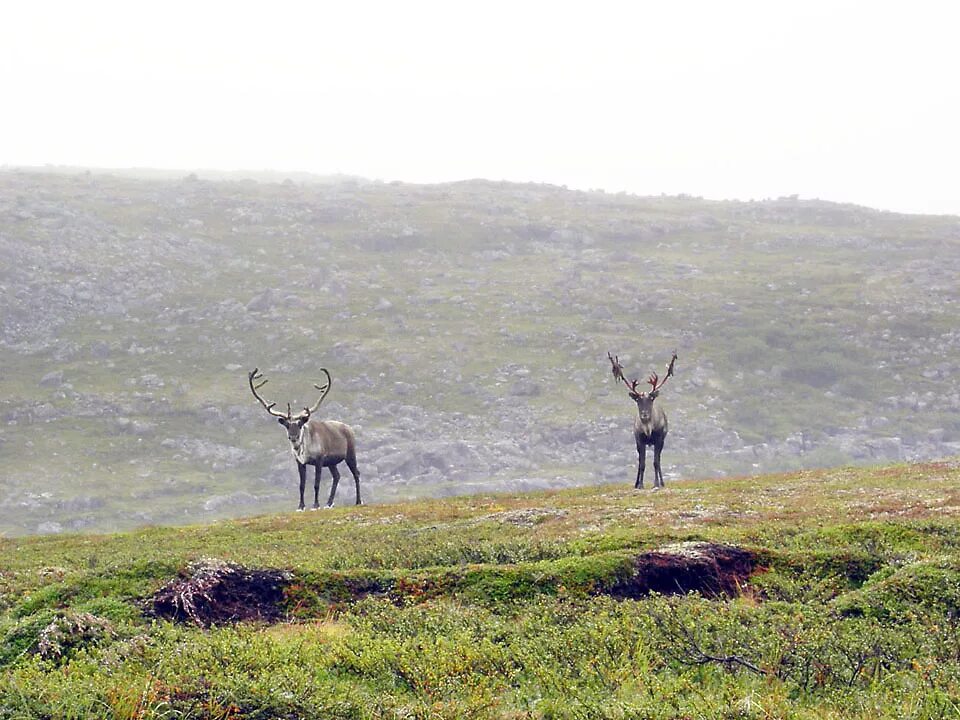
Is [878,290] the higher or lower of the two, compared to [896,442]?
higher

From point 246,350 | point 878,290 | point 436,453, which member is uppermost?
point 878,290

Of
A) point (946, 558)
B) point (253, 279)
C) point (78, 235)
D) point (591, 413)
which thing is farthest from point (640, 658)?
point (78, 235)

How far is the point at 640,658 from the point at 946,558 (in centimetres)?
706

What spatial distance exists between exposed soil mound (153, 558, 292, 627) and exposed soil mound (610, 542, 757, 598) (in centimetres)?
585

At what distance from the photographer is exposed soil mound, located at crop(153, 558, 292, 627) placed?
1692cm

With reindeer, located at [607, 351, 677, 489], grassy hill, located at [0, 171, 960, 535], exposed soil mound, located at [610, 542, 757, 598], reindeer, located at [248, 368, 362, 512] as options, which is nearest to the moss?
exposed soil mound, located at [610, 542, 757, 598]

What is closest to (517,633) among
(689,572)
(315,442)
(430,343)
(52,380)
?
(689,572)

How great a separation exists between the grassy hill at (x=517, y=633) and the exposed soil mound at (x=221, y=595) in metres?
0.08

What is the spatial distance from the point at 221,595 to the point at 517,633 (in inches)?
234

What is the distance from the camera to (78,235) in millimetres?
123812

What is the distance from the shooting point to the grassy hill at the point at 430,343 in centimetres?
9056

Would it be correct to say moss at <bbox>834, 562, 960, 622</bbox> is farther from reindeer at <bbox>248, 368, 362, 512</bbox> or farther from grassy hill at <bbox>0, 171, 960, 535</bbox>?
grassy hill at <bbox>0, 171, 960, 535</bbox>

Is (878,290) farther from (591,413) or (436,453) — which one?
(436,453)

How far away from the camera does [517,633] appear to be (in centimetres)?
1414
